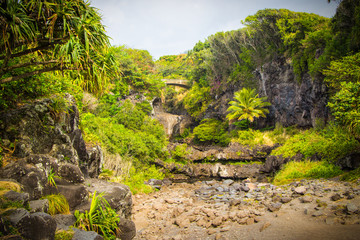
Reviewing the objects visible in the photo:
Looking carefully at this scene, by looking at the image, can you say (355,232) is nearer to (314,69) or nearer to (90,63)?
(90,63)

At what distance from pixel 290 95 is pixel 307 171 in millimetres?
12658

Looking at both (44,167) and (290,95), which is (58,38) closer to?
(44,167)

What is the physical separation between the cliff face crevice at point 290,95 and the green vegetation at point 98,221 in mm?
17903

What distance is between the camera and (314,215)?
18.2 feet

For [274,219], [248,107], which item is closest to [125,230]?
[274,219]

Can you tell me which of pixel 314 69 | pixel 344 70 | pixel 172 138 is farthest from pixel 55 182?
pixel 172 138

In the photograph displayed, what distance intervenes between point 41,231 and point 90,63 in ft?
14.4

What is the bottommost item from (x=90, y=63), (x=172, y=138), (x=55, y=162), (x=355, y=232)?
(x=172, y=138)

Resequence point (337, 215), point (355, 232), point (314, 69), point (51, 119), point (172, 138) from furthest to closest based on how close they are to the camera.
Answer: point (172, 138)
point (314, 69)
point (51, 119)
point (337, 215)
point (355, 232)

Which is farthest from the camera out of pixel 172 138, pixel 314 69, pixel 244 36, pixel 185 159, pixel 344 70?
pixel 172 138

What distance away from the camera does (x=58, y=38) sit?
5191mm

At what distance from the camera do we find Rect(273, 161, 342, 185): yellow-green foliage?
10.3 metres

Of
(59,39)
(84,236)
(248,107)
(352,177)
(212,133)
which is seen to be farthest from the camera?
(212,133)

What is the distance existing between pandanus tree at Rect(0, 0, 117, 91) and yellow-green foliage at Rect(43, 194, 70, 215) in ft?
10.3
